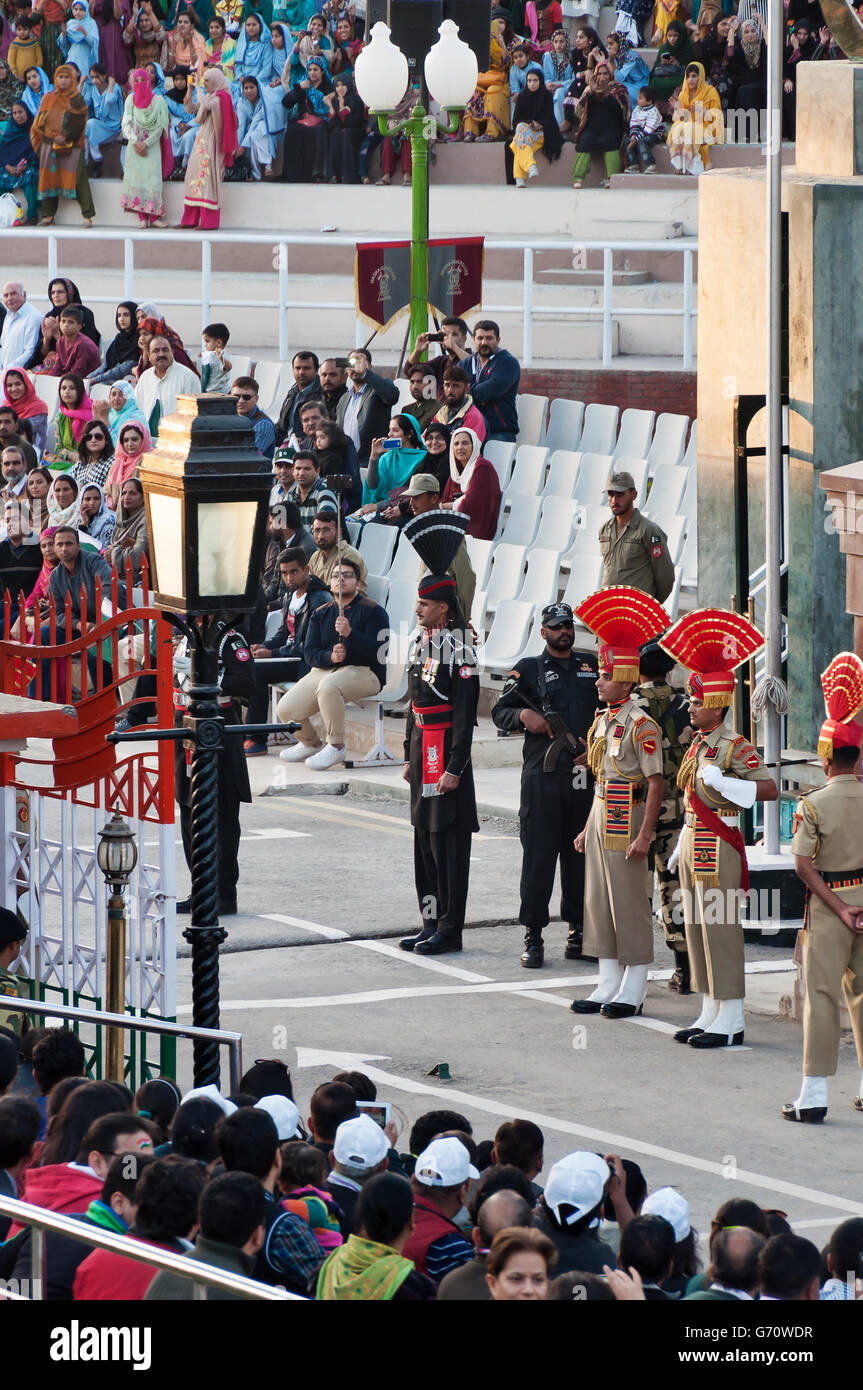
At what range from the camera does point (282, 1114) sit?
8141 mm

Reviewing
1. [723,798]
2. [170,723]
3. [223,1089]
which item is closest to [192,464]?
[170,723]

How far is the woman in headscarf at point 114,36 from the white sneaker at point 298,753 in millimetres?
15336

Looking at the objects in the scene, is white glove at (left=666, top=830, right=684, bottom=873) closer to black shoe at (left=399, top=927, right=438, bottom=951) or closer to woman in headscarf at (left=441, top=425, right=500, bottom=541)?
black shoe at (left=399, top=927, right=438, bottom=951)

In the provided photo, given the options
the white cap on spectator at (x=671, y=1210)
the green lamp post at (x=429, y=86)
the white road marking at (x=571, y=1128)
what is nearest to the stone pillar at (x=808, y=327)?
the white road marking at (x=571, y=1128)

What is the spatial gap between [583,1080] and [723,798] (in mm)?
1472

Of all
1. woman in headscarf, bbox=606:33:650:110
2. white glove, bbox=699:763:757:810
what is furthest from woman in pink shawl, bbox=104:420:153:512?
woman in headscarf, bbox=606:33:650:110

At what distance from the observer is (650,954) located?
12.4 m

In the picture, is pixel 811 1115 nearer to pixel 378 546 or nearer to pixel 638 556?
pixel 638 556

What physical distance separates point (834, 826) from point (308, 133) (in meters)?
21.5

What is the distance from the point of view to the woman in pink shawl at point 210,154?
1174 inches

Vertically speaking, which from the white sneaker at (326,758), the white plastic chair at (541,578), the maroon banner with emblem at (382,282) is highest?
the maroon banner with emblem at (382,282)

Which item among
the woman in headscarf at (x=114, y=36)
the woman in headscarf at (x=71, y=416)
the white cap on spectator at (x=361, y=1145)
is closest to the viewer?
the white cap on spectator at (x=361, y=1145)

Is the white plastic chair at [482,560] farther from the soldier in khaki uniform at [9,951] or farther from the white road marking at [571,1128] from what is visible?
the soldier in khaki uniform at [9,951]
